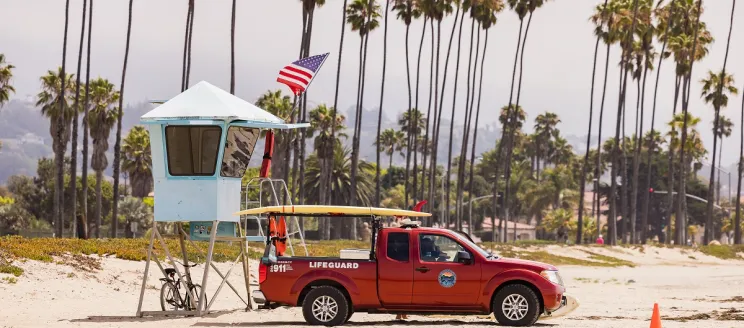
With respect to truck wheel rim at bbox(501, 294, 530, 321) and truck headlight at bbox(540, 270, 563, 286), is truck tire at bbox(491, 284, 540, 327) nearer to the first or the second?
truck wheel rim at bbox(501, 294, 530, 321)

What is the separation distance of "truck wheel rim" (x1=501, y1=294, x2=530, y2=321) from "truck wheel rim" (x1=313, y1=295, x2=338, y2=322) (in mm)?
3046

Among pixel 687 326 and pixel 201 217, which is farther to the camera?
pixel 201 217

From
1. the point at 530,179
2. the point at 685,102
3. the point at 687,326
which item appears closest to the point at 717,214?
the point at 530,179

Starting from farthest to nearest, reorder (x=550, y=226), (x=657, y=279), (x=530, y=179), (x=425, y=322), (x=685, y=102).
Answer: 1. (x=530, y=179)
2. (x=550, y=226)
3. (x=685, y=102)
4. (x=657, y=279)
5. (x=425, y=322)

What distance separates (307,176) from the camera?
112 meters

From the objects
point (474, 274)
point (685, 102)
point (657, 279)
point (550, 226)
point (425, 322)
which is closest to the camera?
point (474, 274)

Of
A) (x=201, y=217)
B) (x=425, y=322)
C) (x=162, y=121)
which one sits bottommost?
(x=425, y=322)

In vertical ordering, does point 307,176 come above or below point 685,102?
below

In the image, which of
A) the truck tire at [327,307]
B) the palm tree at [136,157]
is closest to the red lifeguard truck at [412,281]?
the truck tire at [327,307]

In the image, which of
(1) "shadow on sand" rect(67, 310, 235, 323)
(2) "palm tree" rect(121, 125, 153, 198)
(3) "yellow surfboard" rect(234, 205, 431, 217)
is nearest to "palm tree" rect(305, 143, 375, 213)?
(2) "palm tree" rect(121, 125, 153, 198)

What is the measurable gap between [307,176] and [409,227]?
91594mm

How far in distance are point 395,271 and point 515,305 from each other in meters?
2.24

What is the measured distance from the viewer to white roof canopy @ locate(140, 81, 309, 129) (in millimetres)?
23516

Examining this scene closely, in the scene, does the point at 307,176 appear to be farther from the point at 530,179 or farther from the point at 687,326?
the point at 687,326
